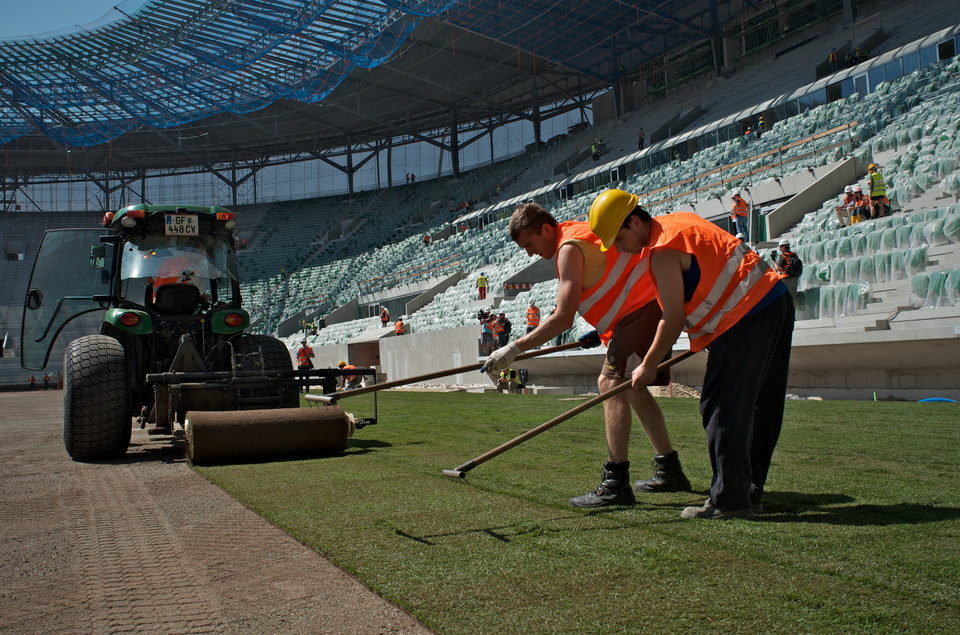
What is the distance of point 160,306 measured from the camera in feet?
23.2

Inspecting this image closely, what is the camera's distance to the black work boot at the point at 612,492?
3590mm

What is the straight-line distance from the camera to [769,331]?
3.29m

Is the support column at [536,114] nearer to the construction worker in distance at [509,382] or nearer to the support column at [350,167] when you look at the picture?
the support column at [350,167]

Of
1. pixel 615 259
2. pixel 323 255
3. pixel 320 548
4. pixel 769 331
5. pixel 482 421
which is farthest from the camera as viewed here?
pixel 323 255

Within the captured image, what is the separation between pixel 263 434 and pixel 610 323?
293cm

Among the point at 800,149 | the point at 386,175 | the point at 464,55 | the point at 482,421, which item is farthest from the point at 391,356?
the point at 386,175

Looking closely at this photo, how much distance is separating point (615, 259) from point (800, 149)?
64.2 feet

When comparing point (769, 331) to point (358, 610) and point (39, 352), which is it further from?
point (39, 352)

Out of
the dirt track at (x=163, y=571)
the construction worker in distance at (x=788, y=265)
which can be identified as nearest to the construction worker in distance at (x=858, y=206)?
the construction worker in distance at (x=788, y=265)

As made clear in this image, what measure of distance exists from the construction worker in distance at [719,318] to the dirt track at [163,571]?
1.65 meters

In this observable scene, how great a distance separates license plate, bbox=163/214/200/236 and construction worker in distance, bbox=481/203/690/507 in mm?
4203

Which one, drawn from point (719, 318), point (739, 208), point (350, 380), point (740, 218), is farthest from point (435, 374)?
point (739, 208)

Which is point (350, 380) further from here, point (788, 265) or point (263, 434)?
point (263, 434)

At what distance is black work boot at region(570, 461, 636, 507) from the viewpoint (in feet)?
11.8
